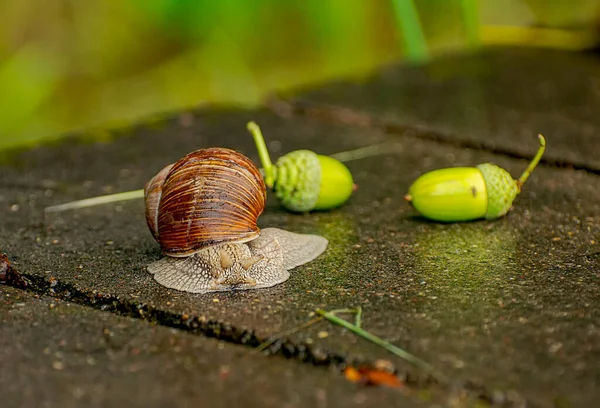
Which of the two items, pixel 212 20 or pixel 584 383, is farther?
pixel 212 20

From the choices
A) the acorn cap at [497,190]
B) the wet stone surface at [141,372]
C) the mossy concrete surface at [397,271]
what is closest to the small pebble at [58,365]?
the wet stone surface at [141,372]

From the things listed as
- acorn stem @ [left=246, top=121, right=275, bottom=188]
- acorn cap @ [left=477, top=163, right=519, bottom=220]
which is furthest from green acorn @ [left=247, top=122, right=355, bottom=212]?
acorn cap @ [left=477, top=163, right=519, bottom=220]

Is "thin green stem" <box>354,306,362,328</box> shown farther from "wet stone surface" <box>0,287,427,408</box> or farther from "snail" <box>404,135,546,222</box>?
"snail" <box>404,135,546,222</box>

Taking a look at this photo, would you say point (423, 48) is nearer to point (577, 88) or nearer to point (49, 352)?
point (577, 88)

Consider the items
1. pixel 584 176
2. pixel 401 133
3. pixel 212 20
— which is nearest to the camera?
pixel 584 176

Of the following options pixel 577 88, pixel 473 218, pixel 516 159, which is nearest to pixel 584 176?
pixel 516 159

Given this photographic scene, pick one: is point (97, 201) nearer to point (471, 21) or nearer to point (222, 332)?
point (222, 332)

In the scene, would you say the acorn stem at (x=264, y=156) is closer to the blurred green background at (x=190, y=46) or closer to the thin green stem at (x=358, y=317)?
the thin green stem at (x=358, y=317)

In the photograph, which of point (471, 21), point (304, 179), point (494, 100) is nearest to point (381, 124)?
point (494, 100)
